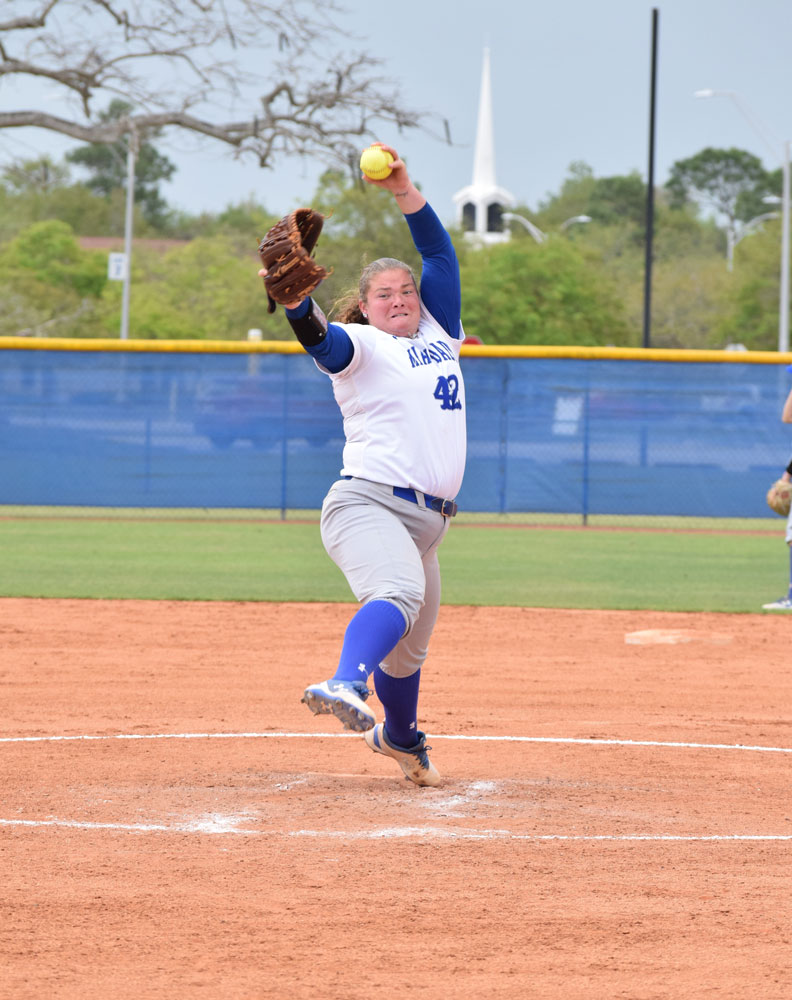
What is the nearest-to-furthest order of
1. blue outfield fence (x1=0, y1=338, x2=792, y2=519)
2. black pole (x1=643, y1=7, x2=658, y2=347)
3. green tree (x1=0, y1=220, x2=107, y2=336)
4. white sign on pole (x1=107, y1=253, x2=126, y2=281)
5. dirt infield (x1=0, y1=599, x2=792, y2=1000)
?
dirt infield (x1=0, y1=599, x2=792, y2=1000), blue outfield fence (x1=0, y1=338, x2=792, y2=519), black pole (x1=643, y1=7, x2=658, y2=347), white sign on pole (x1=107, y1=253, x2=126, y2=281), green tree (x1=0, y1=220, x2=107, y2=336)

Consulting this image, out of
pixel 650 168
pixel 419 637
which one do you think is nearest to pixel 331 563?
pixel 419 637

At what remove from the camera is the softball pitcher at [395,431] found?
4.23 meters

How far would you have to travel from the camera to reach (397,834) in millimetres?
4301

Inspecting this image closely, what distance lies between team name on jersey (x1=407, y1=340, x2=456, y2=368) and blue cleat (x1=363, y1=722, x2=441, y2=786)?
135 cm

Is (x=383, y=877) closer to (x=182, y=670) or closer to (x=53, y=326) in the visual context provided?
(x=182, y=670)

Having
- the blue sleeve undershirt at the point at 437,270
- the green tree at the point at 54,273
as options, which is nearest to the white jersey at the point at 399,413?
the blue sleeve undershirt at the point at 437,270

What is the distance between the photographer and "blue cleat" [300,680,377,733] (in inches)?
151

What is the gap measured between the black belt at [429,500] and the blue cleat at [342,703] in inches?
31.6

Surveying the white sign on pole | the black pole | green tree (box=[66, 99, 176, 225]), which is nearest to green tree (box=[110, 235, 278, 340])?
the white sign on pole

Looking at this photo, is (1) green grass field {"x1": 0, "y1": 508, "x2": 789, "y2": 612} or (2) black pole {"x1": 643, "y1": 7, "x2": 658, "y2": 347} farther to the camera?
(2) black pole {"x1": 643, "y1": 7, "x2": 658, "y2": 347}

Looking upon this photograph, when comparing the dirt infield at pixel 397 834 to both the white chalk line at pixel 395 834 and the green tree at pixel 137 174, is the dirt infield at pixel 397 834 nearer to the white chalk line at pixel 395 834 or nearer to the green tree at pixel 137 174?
the white chalk line at pixel 395 834

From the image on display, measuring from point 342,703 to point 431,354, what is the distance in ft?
4.34

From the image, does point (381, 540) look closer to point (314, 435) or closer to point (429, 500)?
point (429, 500)

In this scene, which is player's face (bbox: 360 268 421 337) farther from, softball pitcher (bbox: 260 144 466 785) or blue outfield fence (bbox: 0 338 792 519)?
blue outfield fence (bbox: 0 338 792 519)
